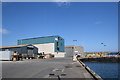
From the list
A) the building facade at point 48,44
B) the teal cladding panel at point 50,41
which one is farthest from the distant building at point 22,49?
the teal cladding panel at point 50,41

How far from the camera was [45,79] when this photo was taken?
8852mm

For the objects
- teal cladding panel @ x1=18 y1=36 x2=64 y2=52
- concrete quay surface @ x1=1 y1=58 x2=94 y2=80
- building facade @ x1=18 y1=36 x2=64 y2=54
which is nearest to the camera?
concrete quay surface @ x1=1 y1=58 x2=94 y2=80

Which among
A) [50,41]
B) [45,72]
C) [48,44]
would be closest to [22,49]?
[48,44]

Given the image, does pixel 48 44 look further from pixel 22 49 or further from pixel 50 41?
pixel 22 49

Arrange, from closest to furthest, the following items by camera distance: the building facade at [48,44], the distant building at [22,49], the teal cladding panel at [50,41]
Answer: the distant building at [22,49] → the building facade at [48,44] → the teal cladding panel at [50,41]

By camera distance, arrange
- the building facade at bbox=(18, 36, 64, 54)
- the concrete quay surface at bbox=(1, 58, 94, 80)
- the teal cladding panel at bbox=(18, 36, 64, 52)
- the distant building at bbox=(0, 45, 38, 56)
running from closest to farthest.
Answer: the concrete quay surface at bbox=(1, 58, 94, 80) → the distant building at bbox=(0, 45, 38, 56) → the building facade at bbox=(18, 36, 64, 54) → the teal cladding panel at bbox=(18, 36, 64, 52)

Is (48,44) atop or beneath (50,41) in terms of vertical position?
beneath

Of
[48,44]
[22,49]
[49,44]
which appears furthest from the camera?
[48,44]

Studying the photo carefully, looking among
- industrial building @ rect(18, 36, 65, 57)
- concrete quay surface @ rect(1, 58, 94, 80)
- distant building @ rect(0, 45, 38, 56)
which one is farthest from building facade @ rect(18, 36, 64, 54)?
concrete quay surface @ rect(1, 58, 94, 80)

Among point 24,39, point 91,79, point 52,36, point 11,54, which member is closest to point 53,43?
point 52,36

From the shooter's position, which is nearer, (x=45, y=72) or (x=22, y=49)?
(x=45, y=72)

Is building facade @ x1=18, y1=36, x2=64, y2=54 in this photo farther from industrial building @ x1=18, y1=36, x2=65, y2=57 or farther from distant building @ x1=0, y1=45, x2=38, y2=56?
distant building @ x1=0, y1=45, x2=38, y2=56

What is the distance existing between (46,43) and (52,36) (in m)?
5.07

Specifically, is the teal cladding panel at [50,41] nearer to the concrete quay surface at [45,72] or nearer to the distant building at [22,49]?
the distant building at [22,49]
